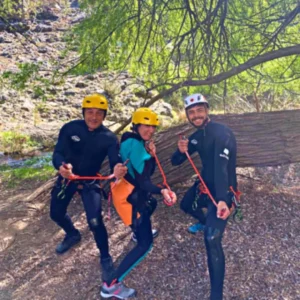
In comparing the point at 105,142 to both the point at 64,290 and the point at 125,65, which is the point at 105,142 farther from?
the point at 125,65

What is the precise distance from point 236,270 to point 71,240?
6.95 feet

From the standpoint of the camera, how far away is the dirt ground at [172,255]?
3914 mm

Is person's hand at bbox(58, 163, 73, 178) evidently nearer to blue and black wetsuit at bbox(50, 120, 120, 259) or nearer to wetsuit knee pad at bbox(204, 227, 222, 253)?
blue and black wetsuit at bbox(50, 120, 120, 259)

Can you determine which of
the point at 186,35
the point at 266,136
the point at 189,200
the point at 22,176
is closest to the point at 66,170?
the point at 189,200

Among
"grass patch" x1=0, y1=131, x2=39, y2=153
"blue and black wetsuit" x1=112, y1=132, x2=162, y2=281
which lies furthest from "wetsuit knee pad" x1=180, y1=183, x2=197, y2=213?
"grass patch" x1=0, y1=131, x2=39, y2=153

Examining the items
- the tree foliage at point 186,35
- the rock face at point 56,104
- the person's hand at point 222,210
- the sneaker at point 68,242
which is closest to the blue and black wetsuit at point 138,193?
the person's hand at point 222,210

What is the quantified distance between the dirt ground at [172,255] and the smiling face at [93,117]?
1.59 metres

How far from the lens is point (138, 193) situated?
392 cm

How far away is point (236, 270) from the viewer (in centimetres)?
409

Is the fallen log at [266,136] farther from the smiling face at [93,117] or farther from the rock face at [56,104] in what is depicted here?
the rock face at [56,104]

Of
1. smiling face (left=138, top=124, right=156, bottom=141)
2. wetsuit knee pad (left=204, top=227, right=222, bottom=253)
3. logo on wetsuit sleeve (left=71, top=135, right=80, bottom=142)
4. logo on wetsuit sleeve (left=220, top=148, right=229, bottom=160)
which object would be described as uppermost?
smiling face (left=138, top=124, right=156, bottom=141)

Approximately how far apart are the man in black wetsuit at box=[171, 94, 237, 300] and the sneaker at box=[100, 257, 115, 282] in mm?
1139

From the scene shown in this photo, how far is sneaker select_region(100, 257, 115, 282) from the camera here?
397 cm

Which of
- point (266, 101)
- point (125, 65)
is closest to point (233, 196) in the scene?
point (125, 65)
